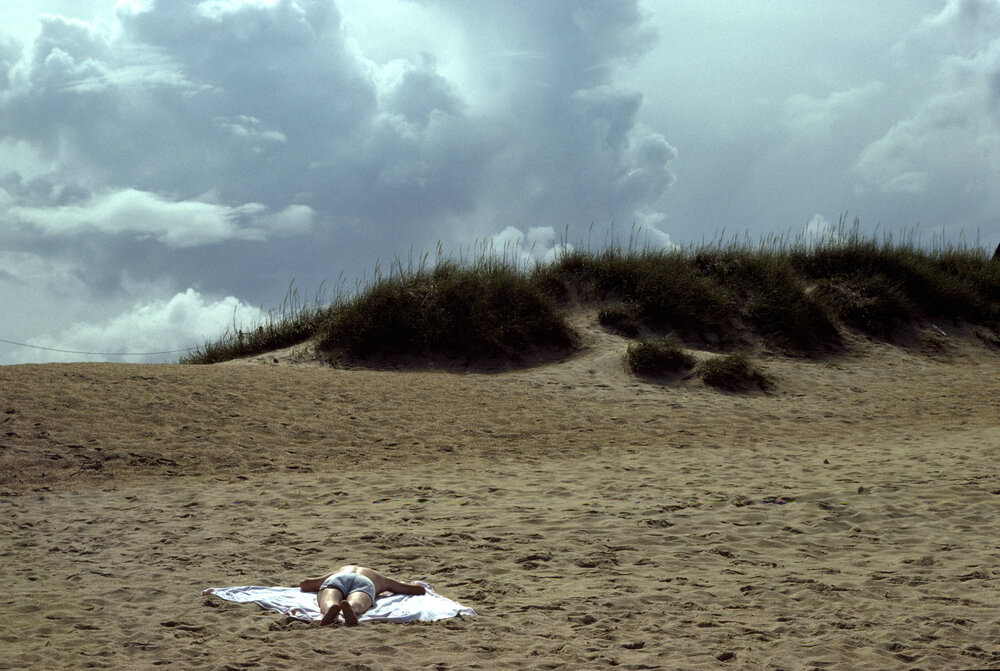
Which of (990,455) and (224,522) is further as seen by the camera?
(990,455)

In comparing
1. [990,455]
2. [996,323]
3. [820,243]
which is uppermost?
[820,243]

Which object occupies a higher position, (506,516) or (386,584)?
(506,516)

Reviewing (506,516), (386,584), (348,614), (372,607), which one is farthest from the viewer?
(506,516)

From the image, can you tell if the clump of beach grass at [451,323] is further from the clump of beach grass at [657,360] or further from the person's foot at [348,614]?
the person's foot at [348,614]

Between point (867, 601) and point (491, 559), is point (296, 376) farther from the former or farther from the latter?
point (867, 601)

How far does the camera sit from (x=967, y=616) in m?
4.48

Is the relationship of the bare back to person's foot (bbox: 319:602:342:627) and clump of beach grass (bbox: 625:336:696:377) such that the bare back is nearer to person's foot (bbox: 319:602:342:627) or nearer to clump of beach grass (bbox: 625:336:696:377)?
person's foot (bbox: 319:602:342:627)

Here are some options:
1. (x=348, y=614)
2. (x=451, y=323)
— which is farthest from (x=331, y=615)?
(x=451, y=323)

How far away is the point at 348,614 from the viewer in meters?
4.52

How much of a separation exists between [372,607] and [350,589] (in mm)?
170

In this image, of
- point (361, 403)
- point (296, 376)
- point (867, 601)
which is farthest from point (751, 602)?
point (296, 376)

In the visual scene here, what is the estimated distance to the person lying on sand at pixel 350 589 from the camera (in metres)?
4.53

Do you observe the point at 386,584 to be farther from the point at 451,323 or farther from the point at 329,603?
the point at 451,323

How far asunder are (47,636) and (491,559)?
2451mm
